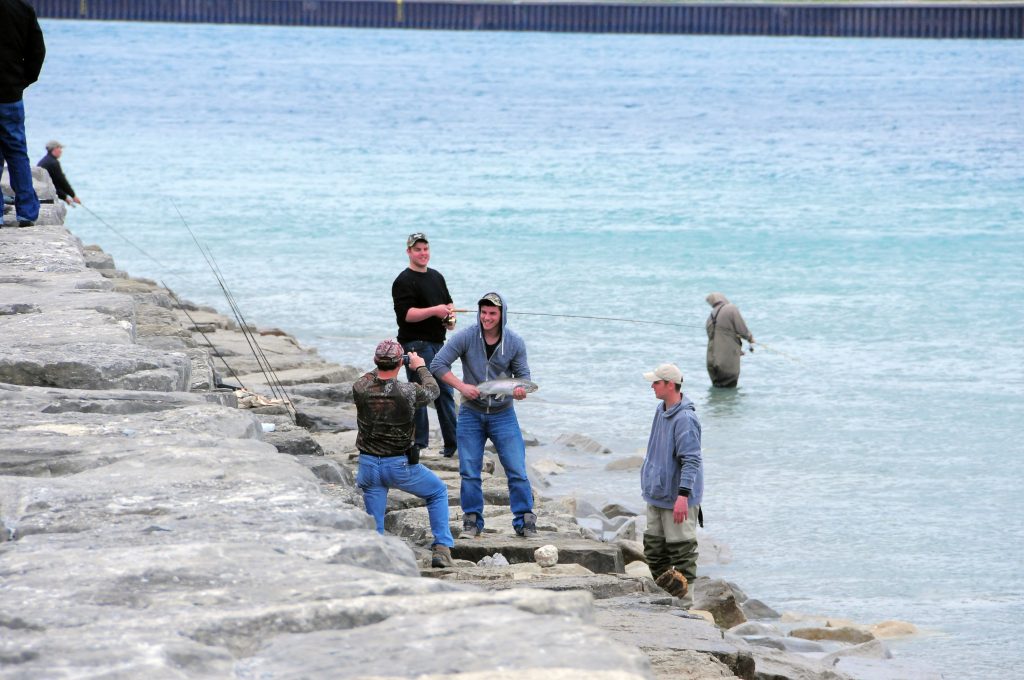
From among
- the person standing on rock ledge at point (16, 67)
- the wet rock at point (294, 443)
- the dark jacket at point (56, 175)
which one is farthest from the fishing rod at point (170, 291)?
the wet rock at point (294, 443)

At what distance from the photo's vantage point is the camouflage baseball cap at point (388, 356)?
24.0ft

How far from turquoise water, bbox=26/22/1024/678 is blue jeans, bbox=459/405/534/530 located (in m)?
2.74

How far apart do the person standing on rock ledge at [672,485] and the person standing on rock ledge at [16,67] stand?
4276 mm

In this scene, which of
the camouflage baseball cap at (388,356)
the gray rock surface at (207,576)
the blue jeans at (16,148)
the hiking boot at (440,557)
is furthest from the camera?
the blue jeans at (16,148)

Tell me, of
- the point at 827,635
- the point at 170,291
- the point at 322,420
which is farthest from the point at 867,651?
the point at 170,291

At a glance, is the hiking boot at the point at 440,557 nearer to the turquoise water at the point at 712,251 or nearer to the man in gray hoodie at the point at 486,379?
the man in gray hoodie at the point at 486,379

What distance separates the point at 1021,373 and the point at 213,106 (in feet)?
203

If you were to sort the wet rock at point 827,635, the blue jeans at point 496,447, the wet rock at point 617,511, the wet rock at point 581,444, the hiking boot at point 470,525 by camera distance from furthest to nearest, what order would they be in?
the wet rock at point 581,444 → the wet rock at point 617,511 → the wet rock at point 827,635 → the hiking boot at point 470,525 → the blue jeans at point 496,447

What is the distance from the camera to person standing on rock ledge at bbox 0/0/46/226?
9.52m

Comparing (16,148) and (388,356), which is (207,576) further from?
(16,148)

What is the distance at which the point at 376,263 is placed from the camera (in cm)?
3128

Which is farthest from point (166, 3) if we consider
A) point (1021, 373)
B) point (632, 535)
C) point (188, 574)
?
point (188, 574)

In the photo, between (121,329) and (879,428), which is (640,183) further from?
(121,329)

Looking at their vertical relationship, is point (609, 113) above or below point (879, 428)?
above
